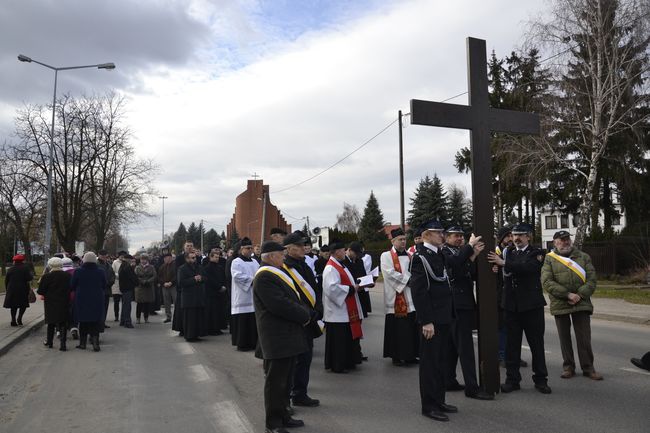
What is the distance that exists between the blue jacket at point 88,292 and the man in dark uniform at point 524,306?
741 centimetres

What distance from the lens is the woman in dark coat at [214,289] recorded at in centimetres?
1273

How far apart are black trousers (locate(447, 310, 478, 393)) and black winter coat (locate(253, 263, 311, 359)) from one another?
5.98 feet

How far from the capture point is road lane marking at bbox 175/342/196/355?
34.0ft

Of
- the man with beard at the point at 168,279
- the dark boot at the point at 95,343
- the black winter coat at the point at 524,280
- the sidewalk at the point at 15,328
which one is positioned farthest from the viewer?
the man with beard at the point at 168,279

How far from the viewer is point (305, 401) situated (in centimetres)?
639

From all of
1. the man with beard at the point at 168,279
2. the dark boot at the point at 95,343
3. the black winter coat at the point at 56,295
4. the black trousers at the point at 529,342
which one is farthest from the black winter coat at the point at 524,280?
the man with beard at the point at 168,279

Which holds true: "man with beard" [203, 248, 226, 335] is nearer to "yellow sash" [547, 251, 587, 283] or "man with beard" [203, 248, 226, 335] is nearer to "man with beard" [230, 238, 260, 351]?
"man with beard" [230, 238, 260, 351]

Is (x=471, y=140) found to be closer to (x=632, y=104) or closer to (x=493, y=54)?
(x=632, y=104)

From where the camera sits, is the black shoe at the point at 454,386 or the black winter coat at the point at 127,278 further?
the black winter coat at the point at 127,278

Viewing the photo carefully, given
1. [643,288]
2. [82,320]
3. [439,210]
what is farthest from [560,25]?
[439,210]

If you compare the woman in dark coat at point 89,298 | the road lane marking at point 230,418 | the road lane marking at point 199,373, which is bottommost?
the road lane marking at point 199,373

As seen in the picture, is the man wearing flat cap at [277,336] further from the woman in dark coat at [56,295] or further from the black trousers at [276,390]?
the woman in dark coat at [56,295]

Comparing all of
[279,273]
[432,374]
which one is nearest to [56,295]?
[279,273]

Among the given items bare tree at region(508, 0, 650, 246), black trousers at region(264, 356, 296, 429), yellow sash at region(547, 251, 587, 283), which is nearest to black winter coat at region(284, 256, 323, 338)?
black trousers at region(264, 356, 296, 429)
